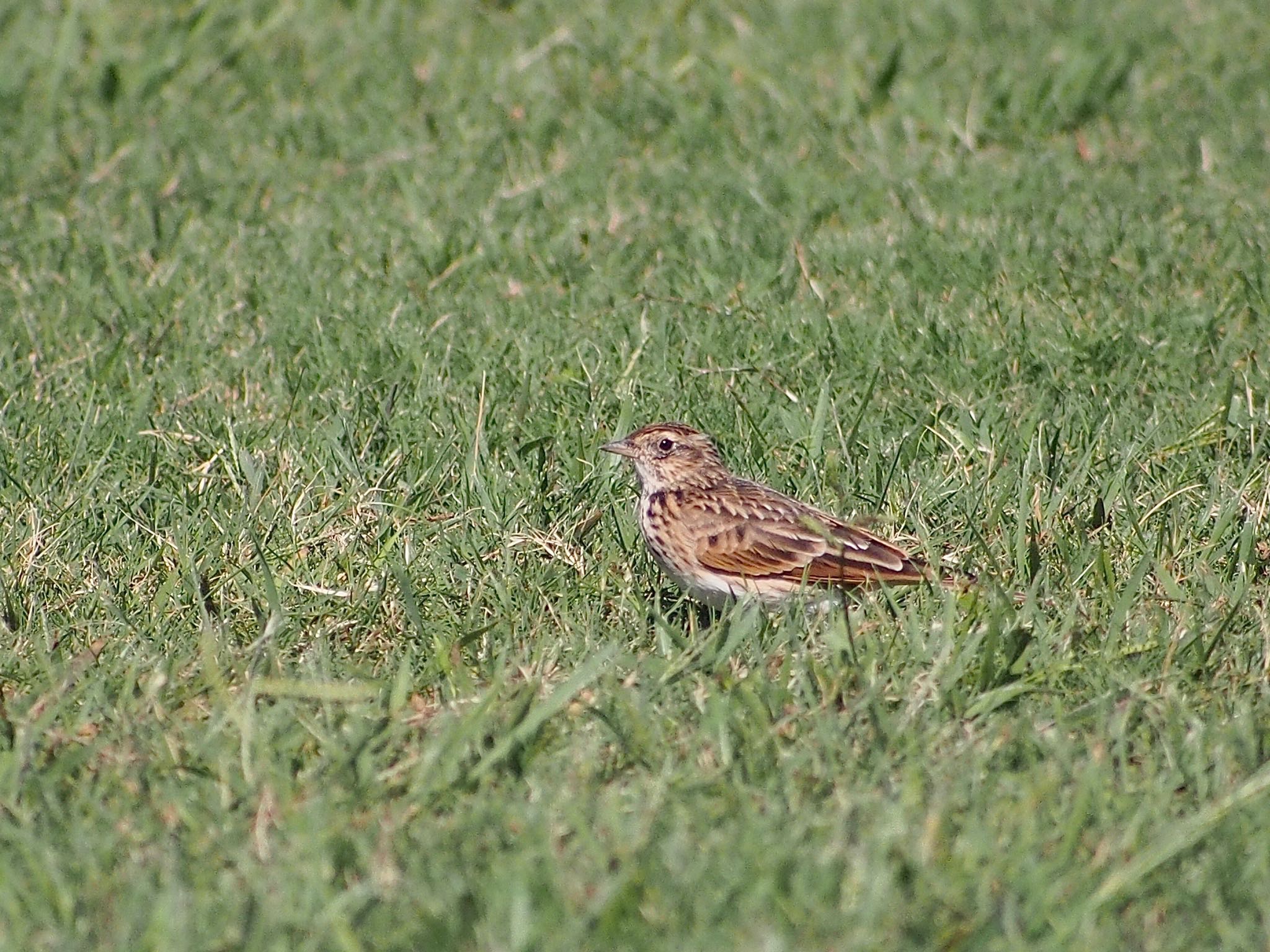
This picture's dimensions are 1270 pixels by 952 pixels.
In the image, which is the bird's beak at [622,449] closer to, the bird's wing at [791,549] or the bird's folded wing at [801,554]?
the bird's wing at [791,549]

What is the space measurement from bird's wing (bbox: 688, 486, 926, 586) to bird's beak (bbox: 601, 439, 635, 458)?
410mm

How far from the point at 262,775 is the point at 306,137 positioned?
5873 millimetres

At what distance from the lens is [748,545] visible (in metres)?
5.69

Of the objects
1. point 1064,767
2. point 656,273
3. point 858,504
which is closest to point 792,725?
point 1064,767

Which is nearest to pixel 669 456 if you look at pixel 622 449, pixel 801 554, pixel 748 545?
pixel 622 449

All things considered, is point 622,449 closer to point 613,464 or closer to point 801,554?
point 613,464

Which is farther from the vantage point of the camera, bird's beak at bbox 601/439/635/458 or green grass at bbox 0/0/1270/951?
bird's beak at bbox 601/439/635/458

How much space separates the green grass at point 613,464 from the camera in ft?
12.4

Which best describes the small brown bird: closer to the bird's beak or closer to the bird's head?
the bird's head

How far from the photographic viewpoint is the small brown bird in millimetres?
5512

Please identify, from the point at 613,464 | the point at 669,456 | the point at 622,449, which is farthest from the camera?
the point at 613,464

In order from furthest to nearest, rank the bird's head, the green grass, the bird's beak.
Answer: the bird's beak, the bird's head, the green grass

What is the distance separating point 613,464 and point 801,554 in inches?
41.2

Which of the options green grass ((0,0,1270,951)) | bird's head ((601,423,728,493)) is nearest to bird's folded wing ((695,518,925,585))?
green grass ((0,0,1270,951))
